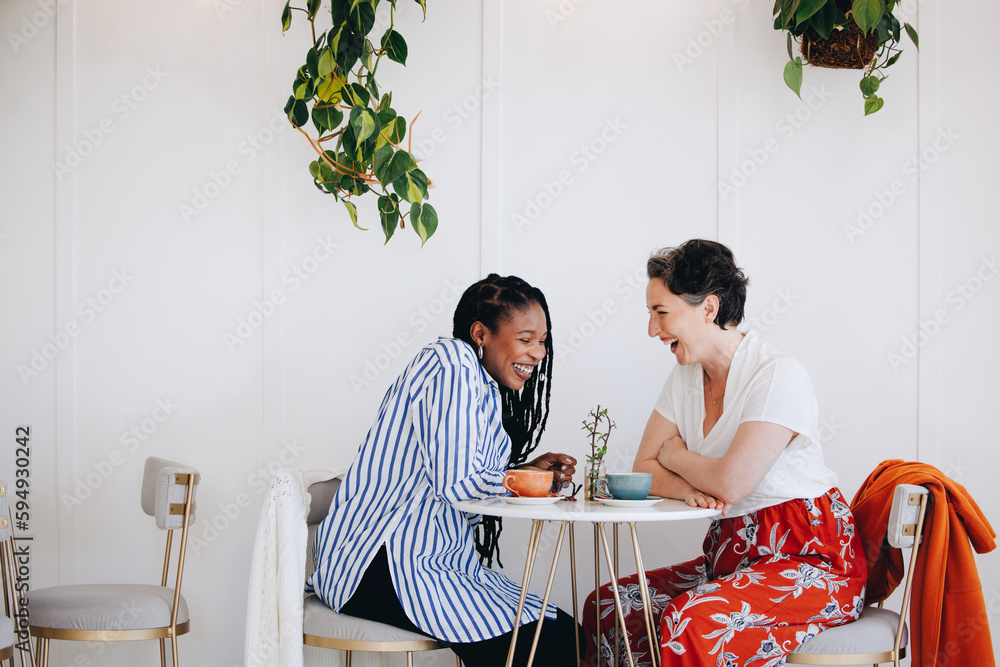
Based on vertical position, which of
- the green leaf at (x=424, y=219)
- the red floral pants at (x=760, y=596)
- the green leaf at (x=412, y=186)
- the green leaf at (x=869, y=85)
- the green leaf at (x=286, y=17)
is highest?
the green leaf at (x=286, y=17)

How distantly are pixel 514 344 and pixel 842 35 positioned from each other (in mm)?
1505

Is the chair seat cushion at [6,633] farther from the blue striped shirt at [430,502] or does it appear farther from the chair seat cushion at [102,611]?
the blue striped shirt at [430,502]

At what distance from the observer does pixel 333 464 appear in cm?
301

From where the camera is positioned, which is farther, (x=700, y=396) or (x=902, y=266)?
(x=902, y=266)

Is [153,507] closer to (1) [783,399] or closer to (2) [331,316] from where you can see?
(2) [331,316]

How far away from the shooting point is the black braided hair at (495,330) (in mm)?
2229

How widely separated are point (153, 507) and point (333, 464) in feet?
2.16

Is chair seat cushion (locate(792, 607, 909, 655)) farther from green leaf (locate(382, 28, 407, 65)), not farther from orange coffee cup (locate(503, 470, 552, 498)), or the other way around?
green leaf (locate(382, 28, 407, 65))

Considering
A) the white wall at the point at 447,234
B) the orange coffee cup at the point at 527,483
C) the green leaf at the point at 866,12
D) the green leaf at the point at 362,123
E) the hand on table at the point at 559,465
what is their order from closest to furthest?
the orange coffee cup at the point at 527,483 < the hand on table at the point at 559,465 < the green leaf at the point at 866,12 < the green leaf at the point at 362,123 < the white wall at the point at 447,234

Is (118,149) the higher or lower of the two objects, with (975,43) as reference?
lower

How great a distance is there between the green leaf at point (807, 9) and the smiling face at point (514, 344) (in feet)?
4.12

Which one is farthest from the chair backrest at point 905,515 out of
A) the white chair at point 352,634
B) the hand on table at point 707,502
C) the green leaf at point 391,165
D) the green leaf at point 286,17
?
the green leaf at point 286,17

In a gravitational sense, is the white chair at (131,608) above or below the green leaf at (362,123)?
below

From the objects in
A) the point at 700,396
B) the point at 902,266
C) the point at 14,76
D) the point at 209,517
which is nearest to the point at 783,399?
the point at 700,396
